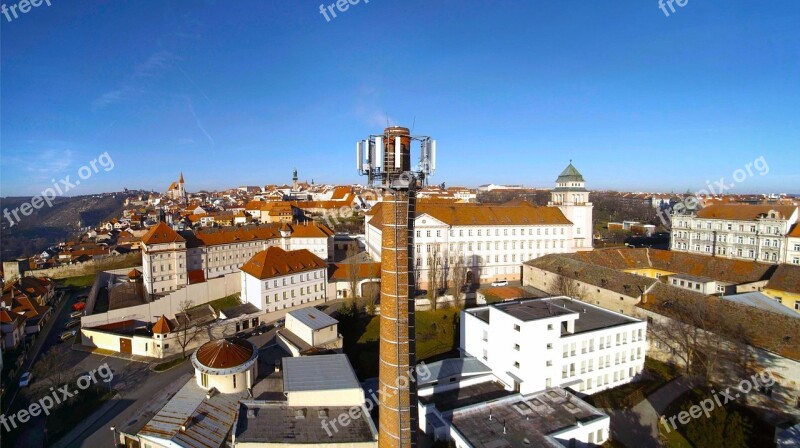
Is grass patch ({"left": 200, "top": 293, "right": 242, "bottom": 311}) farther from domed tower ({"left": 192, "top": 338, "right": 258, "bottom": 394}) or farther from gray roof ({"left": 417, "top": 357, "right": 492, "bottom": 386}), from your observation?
gray roof ({"left": 417, "top": 357, "right": 492, "bottom": 386})

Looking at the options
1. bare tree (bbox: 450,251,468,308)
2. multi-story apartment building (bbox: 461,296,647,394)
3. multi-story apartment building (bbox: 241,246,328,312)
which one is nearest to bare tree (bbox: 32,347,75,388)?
multi-story apartment building (bbox: 241,246,328,312)

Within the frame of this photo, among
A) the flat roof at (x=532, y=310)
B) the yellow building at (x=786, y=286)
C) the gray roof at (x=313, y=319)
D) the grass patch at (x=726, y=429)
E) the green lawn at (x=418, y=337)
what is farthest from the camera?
the yellow building at (x=786, y=286)

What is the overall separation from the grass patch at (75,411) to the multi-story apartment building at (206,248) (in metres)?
20.3

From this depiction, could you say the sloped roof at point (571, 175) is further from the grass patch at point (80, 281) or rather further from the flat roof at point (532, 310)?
the grass patch at point (80, 281)

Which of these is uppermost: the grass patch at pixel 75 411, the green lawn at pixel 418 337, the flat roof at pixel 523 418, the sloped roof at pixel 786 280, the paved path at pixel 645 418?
the sloped roof at pixel 786 280

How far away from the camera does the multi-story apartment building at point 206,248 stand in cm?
4447

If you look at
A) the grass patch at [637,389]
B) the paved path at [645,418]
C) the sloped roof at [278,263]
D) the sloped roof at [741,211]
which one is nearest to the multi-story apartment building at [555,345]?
the grass patch at [637,389]

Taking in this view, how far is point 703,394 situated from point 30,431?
3703cm

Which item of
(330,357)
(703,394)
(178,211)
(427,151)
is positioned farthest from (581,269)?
(178,211)

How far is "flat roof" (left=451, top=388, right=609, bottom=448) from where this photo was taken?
18.0 meters

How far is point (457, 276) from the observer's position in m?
40.2

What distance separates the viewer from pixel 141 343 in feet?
102

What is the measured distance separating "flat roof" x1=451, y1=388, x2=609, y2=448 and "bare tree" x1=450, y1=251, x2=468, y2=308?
18.3 m

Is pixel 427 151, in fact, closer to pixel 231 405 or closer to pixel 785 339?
pixel 231 405
